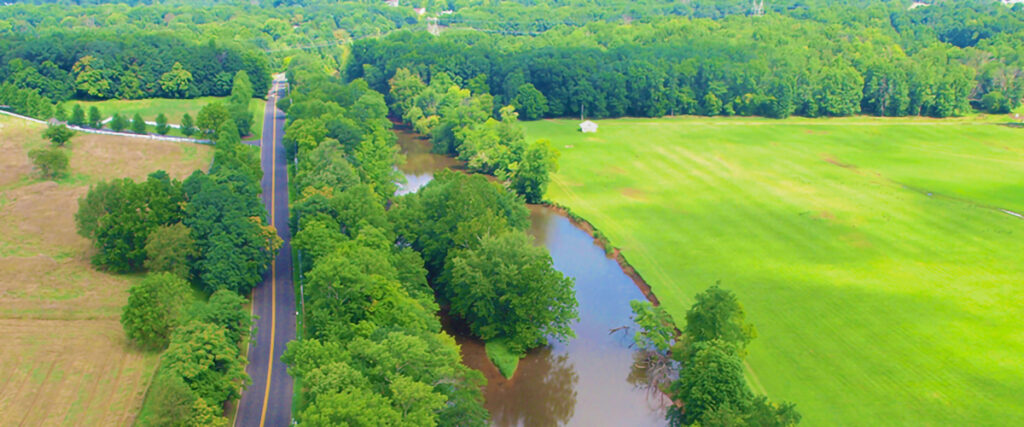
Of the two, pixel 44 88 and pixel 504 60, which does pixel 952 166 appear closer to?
pixel 504 60

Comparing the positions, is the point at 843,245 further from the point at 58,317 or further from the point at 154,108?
the point at 154,108

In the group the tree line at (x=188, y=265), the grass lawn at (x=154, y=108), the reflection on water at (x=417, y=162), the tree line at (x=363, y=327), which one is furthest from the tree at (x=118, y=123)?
the tree line at (x=363, y=327)

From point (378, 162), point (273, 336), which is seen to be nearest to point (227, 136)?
point (378, 162)

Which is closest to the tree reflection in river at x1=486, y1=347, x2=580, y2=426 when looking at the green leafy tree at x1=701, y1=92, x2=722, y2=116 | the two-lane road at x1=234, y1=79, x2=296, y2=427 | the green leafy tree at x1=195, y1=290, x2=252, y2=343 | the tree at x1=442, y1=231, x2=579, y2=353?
the tree at x1=442, y1=231, x2=579, y2=353

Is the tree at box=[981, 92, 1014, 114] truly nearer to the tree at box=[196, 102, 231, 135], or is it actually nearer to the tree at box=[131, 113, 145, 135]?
the tree at box=[196, 102, 231, 135]

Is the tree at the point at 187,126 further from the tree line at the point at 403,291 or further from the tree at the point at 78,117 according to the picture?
the tree line at the point at 403,291

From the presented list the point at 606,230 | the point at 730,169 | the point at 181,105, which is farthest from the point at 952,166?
the point at 181,105
